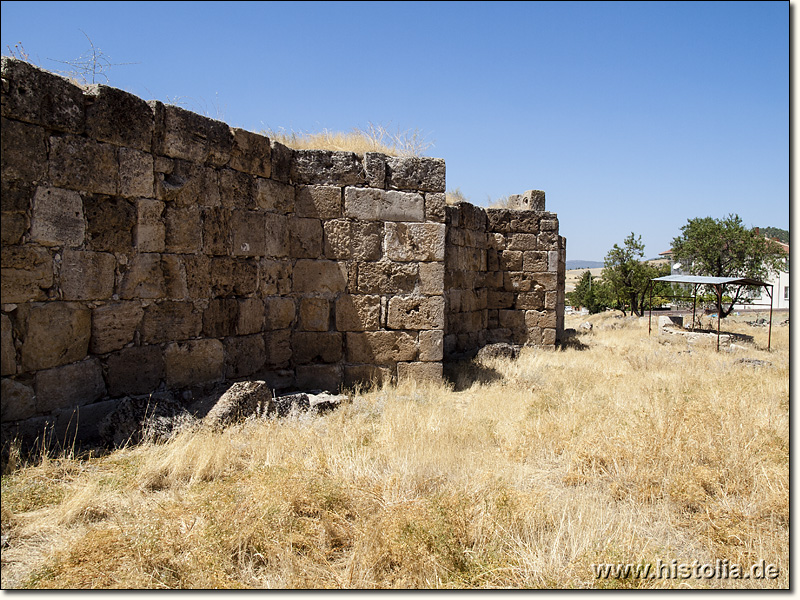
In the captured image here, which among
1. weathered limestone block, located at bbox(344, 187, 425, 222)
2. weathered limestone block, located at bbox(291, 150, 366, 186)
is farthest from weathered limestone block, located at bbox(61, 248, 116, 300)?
weathered limestone block, located at bbox(344, 187, 425, 222)

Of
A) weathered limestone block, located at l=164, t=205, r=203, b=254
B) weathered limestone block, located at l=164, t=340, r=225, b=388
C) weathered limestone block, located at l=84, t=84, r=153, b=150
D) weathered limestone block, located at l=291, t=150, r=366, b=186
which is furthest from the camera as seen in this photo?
weathered limestone block, located at l=291, t=150, r=366, b=186

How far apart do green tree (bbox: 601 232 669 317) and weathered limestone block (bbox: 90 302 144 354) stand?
2529cm

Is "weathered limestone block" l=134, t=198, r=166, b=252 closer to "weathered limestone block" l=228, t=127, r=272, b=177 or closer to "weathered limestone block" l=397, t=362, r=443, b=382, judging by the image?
"weathered limestone block" l=228, t=127, r=272, b=177

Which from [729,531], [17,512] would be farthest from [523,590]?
[17,512]

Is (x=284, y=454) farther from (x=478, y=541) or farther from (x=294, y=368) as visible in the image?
(x=294, y=368)

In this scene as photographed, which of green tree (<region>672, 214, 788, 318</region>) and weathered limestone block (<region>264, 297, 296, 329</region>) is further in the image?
green tree (<region>672, 214, 788, 318</region>)

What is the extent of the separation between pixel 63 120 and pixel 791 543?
5.74m

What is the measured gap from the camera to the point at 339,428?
16.4 feet

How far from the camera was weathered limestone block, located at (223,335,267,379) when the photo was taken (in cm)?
584

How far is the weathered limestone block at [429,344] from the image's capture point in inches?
269

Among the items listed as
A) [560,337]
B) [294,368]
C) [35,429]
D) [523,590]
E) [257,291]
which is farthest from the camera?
[560,337]

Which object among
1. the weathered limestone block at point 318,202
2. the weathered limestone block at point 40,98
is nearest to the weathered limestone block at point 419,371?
the weathered limestone block at point 318,202

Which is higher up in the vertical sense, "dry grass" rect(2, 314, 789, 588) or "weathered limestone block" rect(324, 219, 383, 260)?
"weathered limestone block" rect(324, 219, 383, 260)

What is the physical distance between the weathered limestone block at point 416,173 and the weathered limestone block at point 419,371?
7.16 ft
